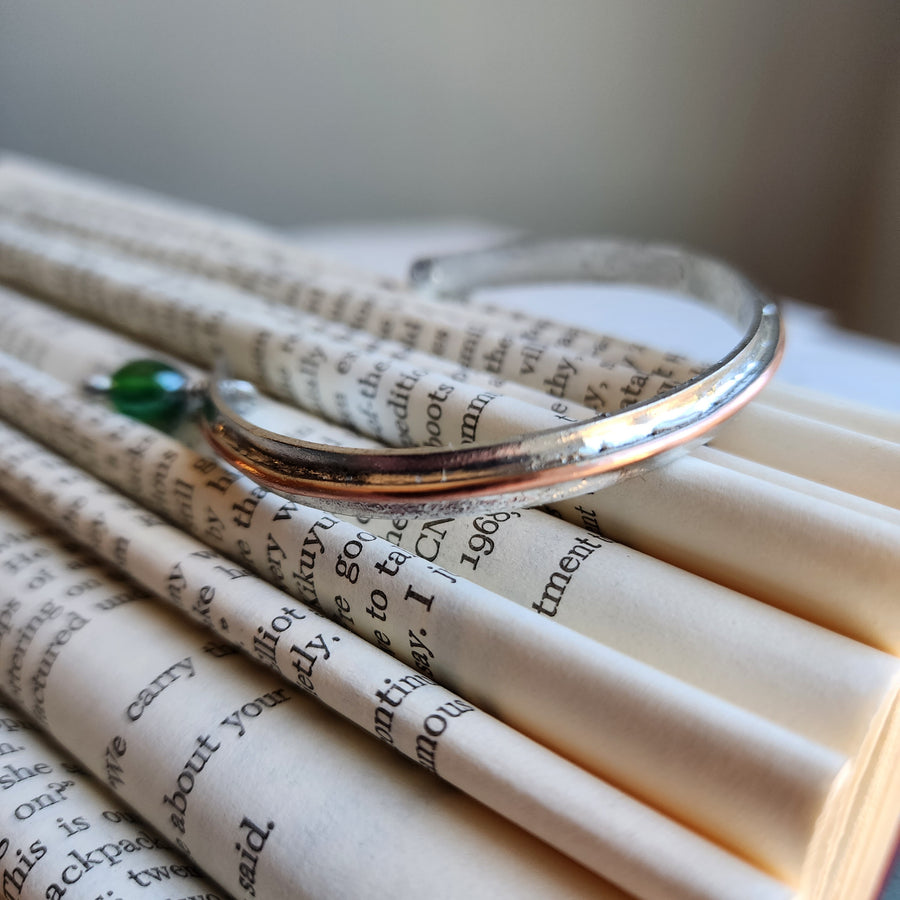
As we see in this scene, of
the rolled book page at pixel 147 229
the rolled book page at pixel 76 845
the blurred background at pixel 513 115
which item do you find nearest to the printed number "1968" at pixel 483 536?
the rolled book page at pixel 76 845

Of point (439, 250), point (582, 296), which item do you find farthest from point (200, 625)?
point (439, 250)

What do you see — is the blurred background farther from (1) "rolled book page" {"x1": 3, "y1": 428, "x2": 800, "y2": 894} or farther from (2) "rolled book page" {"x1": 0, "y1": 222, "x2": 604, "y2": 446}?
(1) "rolled book page" {"x1": 3, "y1": 428, "x2": 800, "y2": 894}

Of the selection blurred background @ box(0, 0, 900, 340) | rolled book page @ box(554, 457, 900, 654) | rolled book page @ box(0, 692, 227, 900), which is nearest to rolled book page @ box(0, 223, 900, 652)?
rolled book page @ box(554, 457, 900, 654)

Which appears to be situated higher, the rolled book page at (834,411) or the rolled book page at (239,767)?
the rolled book page at (834,411)

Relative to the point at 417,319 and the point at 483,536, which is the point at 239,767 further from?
the point at 417,319

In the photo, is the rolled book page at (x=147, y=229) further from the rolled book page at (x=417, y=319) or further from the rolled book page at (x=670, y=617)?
the rolled book page at (x=670, y=617)
